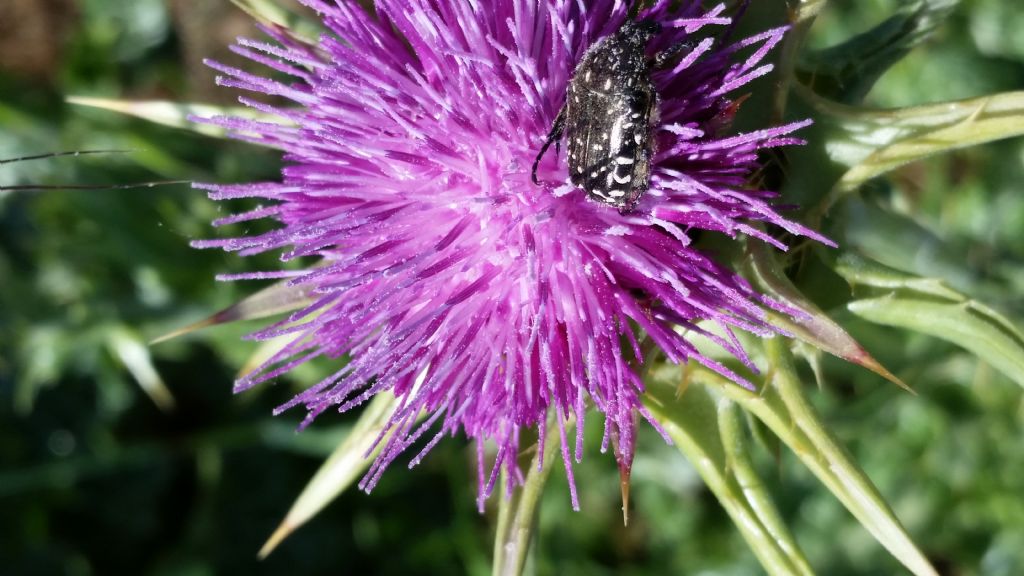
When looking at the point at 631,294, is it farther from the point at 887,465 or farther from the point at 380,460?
the point at 887,465

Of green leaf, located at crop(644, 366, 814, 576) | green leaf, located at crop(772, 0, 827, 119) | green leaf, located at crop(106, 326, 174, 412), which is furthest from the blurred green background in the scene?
green leaf, located at crop(644, 366, 814, 576)

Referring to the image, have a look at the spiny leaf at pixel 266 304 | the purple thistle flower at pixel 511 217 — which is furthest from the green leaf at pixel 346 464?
the spiny leaf at pixel 266 304

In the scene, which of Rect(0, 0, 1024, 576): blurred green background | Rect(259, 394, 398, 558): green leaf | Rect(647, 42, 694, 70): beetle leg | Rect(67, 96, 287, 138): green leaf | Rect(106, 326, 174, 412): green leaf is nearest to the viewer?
Rect(647, 42, 694, 70): beetle leg

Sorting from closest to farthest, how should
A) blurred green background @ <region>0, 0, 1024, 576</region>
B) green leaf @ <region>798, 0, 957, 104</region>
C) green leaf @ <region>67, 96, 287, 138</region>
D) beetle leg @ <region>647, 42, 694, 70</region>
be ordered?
beetle leg @ <region>647, 42, 694, 70</region> → green leaf @ <region>798, 0, 957, 104</region> → green leaf @ <region>67, 96, 287, 138</region> → blurred green background @ <region>0, 0, 1024, 576</region>

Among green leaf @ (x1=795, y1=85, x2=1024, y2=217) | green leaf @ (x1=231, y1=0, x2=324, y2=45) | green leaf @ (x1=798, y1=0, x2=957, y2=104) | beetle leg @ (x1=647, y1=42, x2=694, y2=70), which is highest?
green leaf @ (x1=231, y1=0, x2=324, y2=45)

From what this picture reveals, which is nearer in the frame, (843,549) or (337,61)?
(337,61)

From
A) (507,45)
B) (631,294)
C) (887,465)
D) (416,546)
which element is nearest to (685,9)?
(507,45)

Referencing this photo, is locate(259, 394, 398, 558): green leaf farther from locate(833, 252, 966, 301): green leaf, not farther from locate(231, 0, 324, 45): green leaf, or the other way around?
locate(833, 252, 966, 301): green leaf
